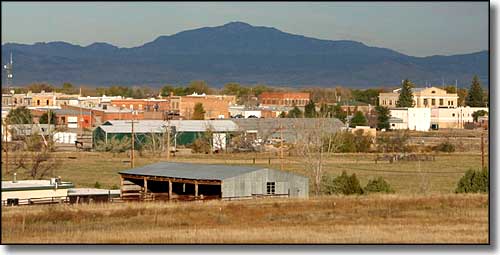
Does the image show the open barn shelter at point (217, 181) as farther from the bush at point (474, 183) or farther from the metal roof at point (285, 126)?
the metal roof at point (285, 126)

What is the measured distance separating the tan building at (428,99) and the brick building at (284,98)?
33329 millimetres

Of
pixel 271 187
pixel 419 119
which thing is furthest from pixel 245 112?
pixel 271 187

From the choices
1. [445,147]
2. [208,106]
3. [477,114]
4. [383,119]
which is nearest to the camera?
[445,147]

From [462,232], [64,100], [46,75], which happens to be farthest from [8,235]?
[46,75]

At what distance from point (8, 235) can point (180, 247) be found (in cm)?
423

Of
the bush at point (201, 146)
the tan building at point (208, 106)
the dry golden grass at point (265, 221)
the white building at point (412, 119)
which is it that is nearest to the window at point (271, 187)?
the dry golden grass at point (265, 221)

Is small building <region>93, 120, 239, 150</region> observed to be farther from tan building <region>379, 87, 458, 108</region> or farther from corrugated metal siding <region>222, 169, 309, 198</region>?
corrugated metal siding <region>222, 169, 309, 198</region>

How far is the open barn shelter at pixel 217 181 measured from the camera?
26.3 metres

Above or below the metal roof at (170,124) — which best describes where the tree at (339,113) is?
above

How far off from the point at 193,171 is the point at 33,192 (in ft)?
15.9

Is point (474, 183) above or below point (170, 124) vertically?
below

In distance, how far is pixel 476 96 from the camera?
82562 millimetres

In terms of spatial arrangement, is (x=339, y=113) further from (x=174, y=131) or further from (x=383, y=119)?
(x=174, y=131)

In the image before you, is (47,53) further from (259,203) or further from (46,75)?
(259,203)
